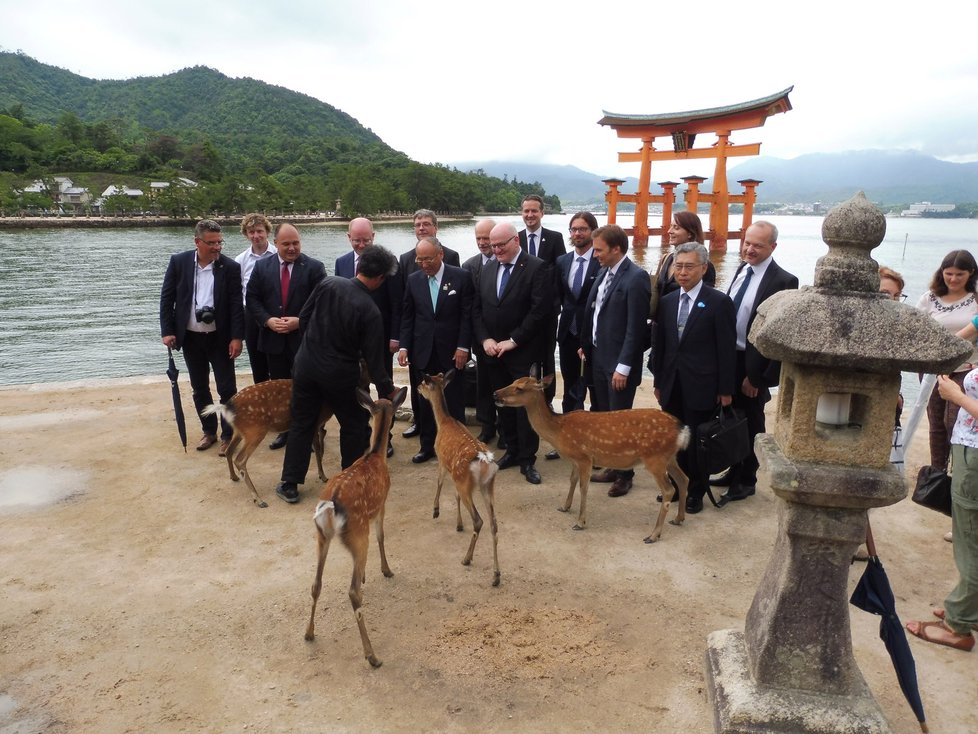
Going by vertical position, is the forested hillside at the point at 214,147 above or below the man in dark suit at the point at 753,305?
above

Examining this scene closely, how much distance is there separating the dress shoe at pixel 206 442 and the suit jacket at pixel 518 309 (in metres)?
3.08

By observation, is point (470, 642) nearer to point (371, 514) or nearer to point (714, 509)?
point (371, 514)

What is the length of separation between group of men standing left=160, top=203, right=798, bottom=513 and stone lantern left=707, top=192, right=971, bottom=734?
205cm

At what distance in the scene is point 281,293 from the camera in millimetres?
6184

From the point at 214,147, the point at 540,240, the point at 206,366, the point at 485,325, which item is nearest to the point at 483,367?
→ the point at 485,325

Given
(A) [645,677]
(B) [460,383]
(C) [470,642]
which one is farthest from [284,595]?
(B) [460,383]

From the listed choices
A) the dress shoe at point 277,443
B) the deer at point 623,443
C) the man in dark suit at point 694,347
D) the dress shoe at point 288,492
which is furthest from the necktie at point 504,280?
the dress shoe at point 277,443

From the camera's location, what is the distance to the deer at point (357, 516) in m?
3.42

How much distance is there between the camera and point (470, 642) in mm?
3562

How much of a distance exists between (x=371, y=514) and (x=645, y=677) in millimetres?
1828

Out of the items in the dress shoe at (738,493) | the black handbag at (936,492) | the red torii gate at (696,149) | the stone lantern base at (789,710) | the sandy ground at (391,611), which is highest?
the red torii gate at (696,149)

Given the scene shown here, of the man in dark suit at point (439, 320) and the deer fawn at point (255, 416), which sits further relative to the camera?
the man in dark suit at point (439, 320)

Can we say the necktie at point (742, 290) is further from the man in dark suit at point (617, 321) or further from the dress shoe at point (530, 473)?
the dress shoe at point (530, 473)

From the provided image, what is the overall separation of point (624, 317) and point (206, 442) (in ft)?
14.7
